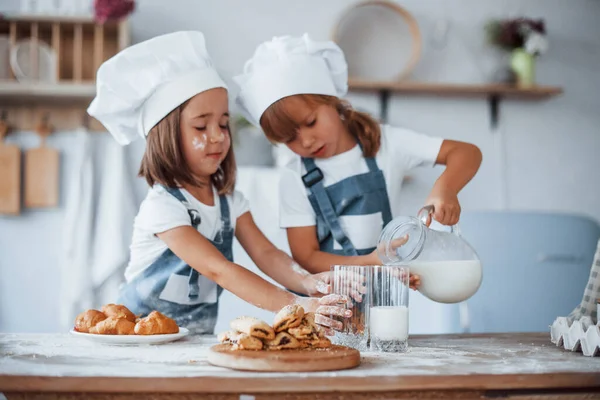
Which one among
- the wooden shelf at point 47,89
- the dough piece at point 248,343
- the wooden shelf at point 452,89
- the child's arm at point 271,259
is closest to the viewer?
the dough piece at point 248,343

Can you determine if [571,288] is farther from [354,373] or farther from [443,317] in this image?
[354,373]

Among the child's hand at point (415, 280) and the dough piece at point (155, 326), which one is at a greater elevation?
the child's hand at point (415, 280)

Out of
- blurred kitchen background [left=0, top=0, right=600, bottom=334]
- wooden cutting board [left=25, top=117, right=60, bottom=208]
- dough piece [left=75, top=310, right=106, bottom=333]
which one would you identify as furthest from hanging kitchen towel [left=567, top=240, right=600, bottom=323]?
wooden cutting board [left=25, top=117, right=60, bottom=208]

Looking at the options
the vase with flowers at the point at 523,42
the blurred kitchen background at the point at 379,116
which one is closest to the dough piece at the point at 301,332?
the blurred kitchen background at the point at 379,116

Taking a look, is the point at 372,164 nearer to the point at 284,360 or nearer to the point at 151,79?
the point at 151,79

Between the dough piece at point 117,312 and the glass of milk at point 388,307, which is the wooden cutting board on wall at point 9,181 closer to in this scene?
the dough piece at point 117,312

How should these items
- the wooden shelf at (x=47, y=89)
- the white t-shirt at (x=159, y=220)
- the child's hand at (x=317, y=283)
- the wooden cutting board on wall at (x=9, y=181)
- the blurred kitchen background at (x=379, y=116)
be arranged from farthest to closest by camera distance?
1. the wooden cutting board on wall at (x=9, y=181)
2. the wooden shelf at (x=47, y=89)
3. the blurred kitchen background at (x=379, y=116)
4. the white t-shirt at (x=159, y=220)
5. the child's hand at (x=317, y=283)

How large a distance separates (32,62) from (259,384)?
226 cm

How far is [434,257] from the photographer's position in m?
1.20

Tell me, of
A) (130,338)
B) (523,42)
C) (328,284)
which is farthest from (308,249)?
(523,42)

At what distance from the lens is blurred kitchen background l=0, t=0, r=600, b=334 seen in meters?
2.31

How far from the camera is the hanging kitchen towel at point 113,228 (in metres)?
2.66

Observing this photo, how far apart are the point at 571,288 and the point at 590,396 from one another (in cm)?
152

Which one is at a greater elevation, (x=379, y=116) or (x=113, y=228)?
(x=379, y=116)
